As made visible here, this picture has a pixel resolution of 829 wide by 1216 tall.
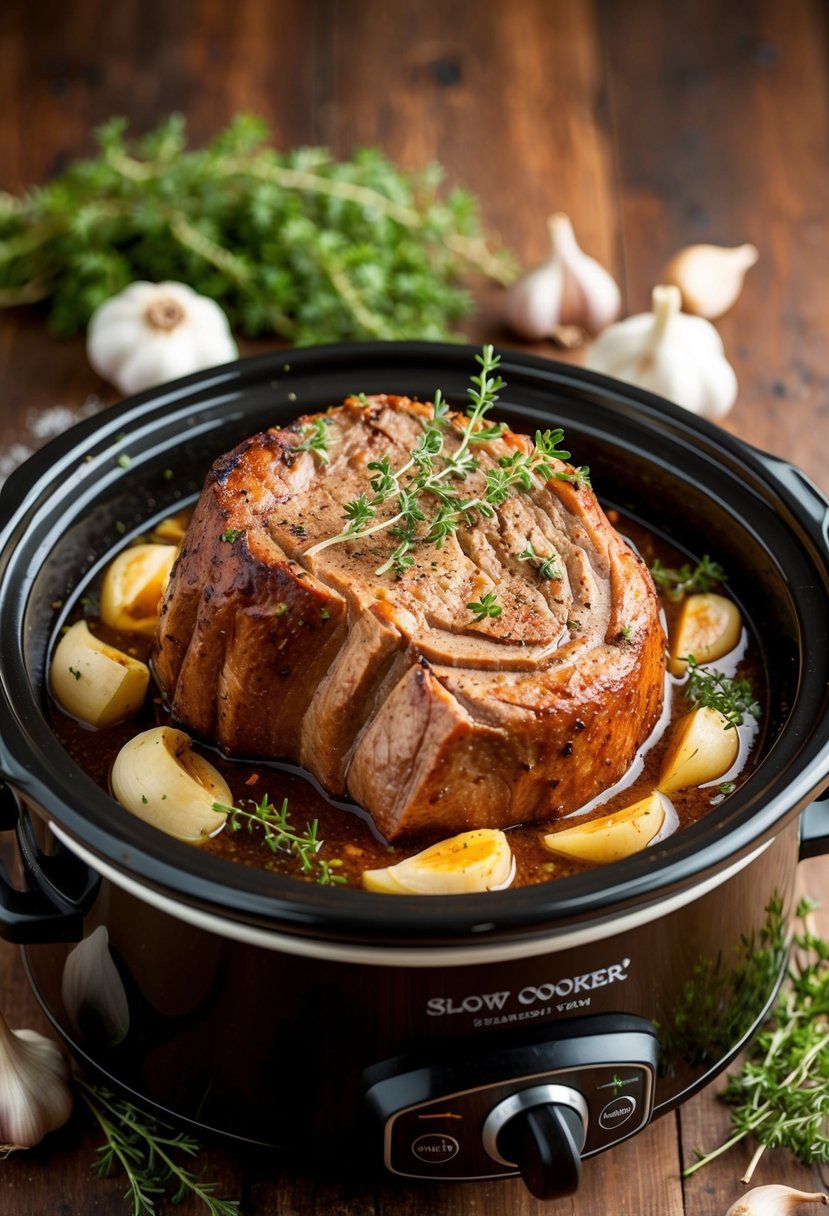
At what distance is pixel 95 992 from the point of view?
264cm

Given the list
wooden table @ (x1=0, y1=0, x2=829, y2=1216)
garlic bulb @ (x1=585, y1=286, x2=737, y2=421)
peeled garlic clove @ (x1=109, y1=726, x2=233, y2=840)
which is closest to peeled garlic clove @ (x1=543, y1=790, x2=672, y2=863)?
peeled garlic clove @ (x1=109, y1=726, x2=233, y2=840)

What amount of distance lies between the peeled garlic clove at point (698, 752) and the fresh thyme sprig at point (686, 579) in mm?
365

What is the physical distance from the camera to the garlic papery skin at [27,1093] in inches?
106

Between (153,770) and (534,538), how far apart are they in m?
0.79

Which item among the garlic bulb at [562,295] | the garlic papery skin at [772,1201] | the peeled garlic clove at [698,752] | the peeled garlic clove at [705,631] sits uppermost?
the garlic bulb at [562,295]

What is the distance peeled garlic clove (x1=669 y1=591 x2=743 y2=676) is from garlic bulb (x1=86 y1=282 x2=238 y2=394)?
1741 mm

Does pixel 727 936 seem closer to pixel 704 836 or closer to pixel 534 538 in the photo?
pixel 704 836

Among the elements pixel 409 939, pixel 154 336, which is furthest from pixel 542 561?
pixel 154 336

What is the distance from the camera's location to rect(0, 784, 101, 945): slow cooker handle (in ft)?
8.18

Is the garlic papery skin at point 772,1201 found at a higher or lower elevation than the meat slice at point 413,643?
lower

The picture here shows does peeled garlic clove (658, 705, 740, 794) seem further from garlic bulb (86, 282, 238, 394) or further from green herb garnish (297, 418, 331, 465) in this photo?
garlic bulb (86, 282, 238, 394)

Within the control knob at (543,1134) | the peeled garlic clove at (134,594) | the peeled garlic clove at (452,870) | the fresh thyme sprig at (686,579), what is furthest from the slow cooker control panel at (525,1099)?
the peeled garlic clove at (134,594)

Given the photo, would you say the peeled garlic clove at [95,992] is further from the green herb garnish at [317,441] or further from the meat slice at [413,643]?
the green herb garnish at [317,441]

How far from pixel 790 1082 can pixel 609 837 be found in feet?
2.46
